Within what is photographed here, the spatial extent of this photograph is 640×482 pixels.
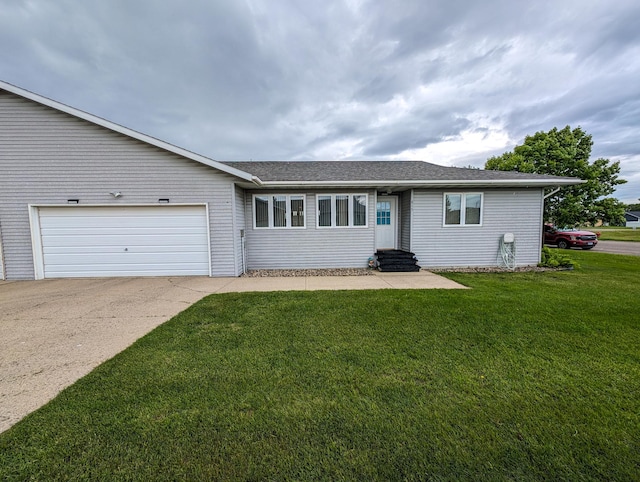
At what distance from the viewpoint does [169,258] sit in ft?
25.7

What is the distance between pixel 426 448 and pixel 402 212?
27.9ft

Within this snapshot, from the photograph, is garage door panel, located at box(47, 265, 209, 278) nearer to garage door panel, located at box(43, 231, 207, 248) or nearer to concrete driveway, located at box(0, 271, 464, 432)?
concrete driveway, located at box(0, 271, 464, 432)

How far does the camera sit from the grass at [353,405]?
1.70 m

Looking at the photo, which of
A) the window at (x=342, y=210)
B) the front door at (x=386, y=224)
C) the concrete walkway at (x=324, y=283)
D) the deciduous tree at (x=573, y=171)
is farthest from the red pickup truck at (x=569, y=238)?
the window at (x=342, y=210)

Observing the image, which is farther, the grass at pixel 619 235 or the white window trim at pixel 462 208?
the grass at pixel 619 235

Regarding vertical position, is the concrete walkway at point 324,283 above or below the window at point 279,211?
below

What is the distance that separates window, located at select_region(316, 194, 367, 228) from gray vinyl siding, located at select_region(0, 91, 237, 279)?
2.98 metres

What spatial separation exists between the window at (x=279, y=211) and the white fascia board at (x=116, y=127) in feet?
4.33

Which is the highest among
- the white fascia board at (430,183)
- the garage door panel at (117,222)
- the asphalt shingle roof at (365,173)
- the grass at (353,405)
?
the asphalt shingle roof at (365,173)

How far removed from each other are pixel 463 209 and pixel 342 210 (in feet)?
13.7

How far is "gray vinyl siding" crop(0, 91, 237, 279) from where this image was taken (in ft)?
23.6

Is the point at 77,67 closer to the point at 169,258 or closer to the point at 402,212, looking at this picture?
the point at 169,258

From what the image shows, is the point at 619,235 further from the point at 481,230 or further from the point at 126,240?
the point at 126,240

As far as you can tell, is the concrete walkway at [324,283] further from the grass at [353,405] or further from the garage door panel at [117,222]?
the grass at [353,405]
